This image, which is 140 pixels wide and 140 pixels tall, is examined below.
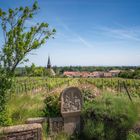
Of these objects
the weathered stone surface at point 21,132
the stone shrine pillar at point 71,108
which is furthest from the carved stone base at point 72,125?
the weathered stone surface at point 21,132

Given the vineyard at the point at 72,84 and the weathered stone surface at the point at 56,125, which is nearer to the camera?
the weathered stone surface at the point at 56,125

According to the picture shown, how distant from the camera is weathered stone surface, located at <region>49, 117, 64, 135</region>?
483cm

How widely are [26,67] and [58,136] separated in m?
2.12

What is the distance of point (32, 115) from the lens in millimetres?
4980

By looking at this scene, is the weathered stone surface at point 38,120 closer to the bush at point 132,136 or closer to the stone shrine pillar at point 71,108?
the stone shrine pillar at point 71,108

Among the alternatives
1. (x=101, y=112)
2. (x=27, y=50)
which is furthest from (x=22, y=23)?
(x=101, y=112)

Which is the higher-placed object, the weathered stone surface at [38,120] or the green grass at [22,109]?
the green grass at [22,109]

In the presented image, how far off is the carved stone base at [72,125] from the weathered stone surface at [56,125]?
0.39ft

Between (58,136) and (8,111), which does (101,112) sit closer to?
(58,136)

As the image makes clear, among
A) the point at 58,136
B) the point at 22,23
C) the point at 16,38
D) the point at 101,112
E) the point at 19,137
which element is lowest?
the point at 58,136

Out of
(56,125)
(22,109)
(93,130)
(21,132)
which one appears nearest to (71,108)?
(56,125)

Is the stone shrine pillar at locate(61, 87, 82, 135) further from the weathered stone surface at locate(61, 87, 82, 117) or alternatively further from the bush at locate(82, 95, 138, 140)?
the bush at locate(82, 95, 138, 140)

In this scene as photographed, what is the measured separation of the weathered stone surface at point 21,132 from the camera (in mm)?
3816

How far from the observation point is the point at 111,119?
184 inches
